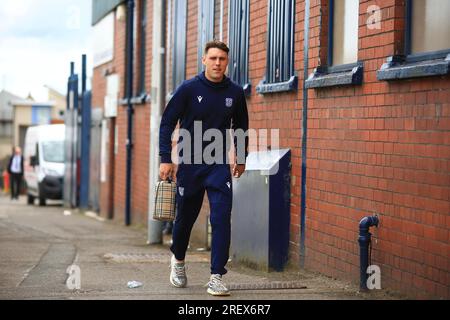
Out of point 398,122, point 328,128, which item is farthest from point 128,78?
point 398,122

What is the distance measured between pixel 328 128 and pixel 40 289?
293 cm

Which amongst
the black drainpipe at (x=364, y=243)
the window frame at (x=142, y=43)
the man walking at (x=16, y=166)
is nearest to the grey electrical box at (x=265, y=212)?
the black drainpipe at (x=364, y=243)

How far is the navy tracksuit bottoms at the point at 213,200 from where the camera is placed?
8.15m

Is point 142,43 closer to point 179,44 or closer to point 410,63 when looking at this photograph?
point 179,44

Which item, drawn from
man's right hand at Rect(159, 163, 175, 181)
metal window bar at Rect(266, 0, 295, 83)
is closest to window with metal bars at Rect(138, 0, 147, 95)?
metal window bar at Rect(266, 0, 295, 83)

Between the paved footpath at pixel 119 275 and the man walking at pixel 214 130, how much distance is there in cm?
46

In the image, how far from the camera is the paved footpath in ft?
27.0

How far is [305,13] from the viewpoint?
33.8ft

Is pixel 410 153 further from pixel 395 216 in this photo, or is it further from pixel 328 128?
pixel 328 128

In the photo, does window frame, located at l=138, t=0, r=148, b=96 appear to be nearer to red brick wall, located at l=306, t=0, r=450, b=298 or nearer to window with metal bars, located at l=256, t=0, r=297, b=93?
window with metal bars, located at l=256, t=0, r=297, b=93

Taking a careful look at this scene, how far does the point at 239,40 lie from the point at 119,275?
3.95 m

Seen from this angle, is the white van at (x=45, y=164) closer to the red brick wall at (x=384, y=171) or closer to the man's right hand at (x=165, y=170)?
the red brick wall at (x=384, y=171)

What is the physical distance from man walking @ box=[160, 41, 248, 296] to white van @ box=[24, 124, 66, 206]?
75.2ft

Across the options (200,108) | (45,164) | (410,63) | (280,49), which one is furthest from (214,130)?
(45,164)
